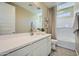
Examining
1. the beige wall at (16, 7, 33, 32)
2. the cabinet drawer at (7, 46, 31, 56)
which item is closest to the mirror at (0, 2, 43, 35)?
the beige wall at (16, 7, 33, 32)

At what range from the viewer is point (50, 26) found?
1.52 metres

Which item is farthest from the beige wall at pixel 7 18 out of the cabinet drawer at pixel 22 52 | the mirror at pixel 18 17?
the cabinet drawer at pixel 22 52

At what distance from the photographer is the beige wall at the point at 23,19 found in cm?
147

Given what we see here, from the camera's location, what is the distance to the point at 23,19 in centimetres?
155

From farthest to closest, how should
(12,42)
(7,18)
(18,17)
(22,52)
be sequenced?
1. (18,17)
2. (7,18)
3. (12,42)
4. (22,52)

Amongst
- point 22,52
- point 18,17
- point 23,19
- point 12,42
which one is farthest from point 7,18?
point 22,52

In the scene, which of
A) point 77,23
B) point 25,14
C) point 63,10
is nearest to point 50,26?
point 63,10

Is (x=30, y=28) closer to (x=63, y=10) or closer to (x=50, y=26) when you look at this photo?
(x=50, y=26)

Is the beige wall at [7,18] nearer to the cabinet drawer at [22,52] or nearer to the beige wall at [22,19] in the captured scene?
the beige wall at [22,19]

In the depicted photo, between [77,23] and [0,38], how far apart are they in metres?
1.76

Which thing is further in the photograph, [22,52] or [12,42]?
[12,42]

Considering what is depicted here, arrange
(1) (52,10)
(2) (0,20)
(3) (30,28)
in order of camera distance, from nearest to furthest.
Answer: (2) (0,20)
(1) (52,10)
(3) (30,28)

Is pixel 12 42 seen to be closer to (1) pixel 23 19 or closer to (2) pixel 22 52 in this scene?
(2) pixel 22 52

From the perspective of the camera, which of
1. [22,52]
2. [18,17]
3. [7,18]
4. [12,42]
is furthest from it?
[18,17]
